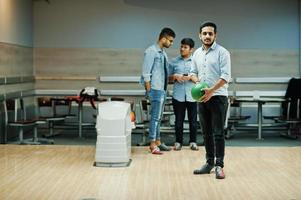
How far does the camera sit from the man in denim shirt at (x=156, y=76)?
21.3 ft

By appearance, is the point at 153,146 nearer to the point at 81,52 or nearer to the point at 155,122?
the point at 155,122

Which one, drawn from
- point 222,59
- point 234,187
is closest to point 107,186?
point 234,187

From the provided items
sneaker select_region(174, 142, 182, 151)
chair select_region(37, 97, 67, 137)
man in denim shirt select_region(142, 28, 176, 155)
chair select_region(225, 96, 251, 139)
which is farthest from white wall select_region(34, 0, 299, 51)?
sneaker select_region(174, 142, 182, 151)

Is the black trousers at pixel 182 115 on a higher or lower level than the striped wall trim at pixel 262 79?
lower

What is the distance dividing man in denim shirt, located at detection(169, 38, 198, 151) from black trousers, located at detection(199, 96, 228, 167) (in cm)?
161

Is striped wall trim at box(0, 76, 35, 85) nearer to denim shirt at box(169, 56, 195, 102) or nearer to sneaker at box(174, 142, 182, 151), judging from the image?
denim shirt at box(169, 56, 195, 102)

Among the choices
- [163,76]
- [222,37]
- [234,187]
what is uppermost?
[222,37]

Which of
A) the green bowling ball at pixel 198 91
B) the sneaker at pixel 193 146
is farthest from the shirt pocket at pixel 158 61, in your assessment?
the green bowling ball at pixel 198 91

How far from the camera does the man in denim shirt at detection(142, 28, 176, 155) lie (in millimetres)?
6488

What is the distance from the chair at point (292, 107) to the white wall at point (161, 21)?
85 cm

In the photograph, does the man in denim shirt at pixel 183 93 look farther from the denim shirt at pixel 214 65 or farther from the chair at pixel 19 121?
the chair at pixel 19 121

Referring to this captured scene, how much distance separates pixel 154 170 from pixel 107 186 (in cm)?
87

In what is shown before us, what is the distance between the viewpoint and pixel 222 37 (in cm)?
1005

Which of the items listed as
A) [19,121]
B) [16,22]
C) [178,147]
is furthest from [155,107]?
[16,22]
